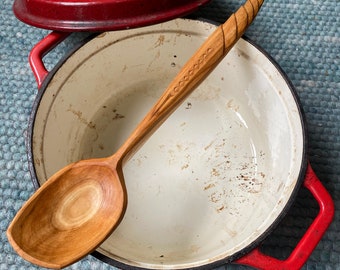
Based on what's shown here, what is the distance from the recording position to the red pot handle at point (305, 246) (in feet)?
1.34

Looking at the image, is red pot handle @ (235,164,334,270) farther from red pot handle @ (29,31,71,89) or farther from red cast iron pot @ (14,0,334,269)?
red pot handle @ (29,31,71,89)

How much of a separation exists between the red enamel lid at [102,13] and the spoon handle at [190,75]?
0.07 meters

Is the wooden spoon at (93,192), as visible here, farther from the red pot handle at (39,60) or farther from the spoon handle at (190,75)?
the red pot handle at (39,60)

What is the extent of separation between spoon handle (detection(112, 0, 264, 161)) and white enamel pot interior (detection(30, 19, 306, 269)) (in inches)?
2.1

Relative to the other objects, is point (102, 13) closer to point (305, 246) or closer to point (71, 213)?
point (71, 213)

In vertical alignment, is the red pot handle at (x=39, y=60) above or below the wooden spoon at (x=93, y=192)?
above

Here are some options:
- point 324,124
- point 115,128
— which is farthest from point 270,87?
point 115,128

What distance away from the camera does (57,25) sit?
1.58ft

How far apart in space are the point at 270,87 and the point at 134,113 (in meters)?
0.19

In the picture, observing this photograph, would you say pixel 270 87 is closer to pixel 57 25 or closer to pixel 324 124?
pixel 324 124

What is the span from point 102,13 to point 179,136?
0.64 feet

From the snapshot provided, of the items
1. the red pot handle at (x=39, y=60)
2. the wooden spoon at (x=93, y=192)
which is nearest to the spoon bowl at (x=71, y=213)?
the wooden spoon at (x=93, y=192)

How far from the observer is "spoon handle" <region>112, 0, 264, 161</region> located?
0.44 meters

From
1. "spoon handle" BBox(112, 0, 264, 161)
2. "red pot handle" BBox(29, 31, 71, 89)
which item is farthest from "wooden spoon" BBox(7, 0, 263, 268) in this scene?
"red pot handle" BBox(29, 31, 71, 89)
